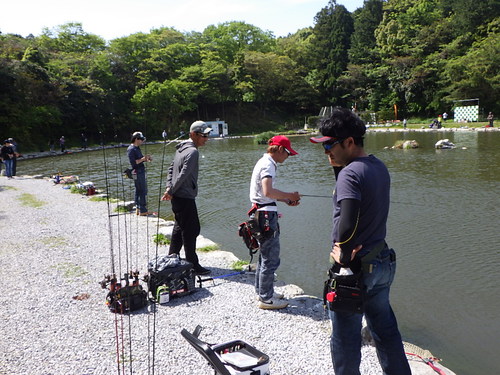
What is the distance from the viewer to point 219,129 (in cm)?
5206

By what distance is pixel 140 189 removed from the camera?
29.3 ft

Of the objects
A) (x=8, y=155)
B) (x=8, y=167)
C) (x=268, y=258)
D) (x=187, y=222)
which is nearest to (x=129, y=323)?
(x=268, y=258)

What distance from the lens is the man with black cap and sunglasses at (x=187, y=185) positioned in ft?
16.1

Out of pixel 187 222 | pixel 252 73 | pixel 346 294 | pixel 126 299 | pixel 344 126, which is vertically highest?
pixel 252 73

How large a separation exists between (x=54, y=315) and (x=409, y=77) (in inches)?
2084

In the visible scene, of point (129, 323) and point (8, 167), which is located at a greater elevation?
point (8, 167)

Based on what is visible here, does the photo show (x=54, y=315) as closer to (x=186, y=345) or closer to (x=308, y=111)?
(x=186, y=345)

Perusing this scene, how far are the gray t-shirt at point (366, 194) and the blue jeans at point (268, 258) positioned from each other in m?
1.71

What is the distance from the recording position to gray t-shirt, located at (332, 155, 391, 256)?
7.39ft

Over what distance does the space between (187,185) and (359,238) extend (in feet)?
9.90

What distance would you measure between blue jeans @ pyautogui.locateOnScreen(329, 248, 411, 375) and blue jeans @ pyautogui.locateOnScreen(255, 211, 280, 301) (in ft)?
5.60

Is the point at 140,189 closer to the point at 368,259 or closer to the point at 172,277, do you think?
the point at 172,277

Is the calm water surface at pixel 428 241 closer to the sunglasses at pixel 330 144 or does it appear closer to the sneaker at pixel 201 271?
the sneaker at pixel 201 271

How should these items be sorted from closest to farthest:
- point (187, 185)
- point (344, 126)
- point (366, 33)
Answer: point (344, 126) < point (187, 185) < point (366, 33)
